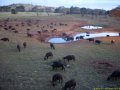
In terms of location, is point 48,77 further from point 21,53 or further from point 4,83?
point 21,53

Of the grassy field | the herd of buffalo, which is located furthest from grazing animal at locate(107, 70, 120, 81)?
the grassy field

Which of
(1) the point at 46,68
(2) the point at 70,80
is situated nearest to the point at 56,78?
(2) the point at 70,80

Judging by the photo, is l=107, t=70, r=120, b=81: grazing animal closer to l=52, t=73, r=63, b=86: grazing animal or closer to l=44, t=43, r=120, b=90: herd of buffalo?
l=44, t=43, r=120, b=90: herd of buffalo

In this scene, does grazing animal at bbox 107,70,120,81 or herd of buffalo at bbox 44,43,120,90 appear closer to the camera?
herd of buffalo at bbox 44,43,120,90

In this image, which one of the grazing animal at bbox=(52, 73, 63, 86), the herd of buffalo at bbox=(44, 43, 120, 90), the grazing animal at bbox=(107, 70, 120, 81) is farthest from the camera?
the grazing animal at bbox=(107, 70, 120, 81)

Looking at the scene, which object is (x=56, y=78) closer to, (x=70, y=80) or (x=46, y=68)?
(x=70, y=80)

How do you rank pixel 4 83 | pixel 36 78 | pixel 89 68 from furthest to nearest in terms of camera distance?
pixel 89 68
pixel 36 78
pixel 4 83

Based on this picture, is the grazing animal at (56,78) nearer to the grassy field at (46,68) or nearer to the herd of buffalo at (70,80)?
the herd of buffalo at (70,80)

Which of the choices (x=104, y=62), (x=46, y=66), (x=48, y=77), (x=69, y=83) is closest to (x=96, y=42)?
(x=104, y=62)

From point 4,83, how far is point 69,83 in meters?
2.93

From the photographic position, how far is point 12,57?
16.3 m

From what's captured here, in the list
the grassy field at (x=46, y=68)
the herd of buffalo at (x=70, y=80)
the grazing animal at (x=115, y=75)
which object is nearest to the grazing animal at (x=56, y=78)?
the herd of buffalo at (x=70, y=80)

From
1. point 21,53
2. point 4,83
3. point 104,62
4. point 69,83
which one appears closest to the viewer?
point 69,83

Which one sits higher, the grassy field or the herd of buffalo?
the herd of buffalo
